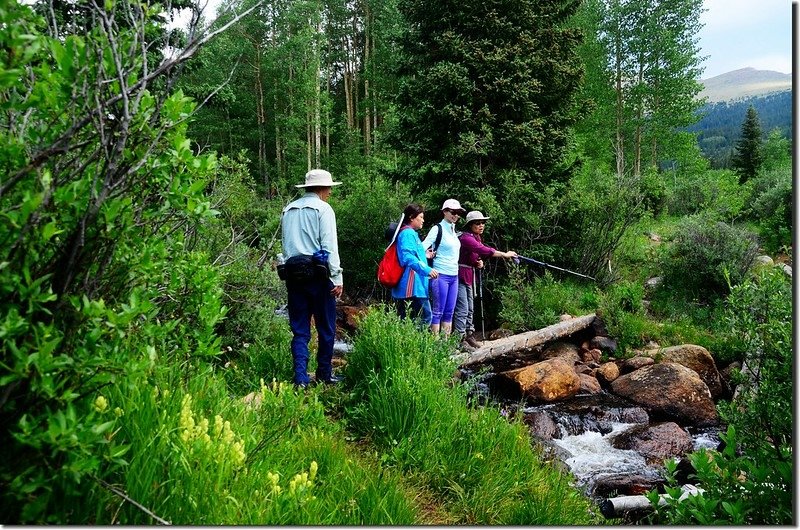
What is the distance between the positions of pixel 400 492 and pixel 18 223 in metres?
2.13

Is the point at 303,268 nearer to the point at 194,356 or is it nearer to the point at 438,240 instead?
the point at 194,356

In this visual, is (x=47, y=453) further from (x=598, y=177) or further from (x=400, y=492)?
(x=598, y=177)

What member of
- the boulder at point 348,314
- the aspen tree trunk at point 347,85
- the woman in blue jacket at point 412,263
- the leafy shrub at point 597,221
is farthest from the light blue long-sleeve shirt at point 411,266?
the aspen tree trunk at point 347,85

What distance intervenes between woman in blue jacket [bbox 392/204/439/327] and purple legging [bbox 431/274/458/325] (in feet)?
1.61

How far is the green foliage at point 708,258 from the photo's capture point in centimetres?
1048

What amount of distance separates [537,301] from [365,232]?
5.36 metres

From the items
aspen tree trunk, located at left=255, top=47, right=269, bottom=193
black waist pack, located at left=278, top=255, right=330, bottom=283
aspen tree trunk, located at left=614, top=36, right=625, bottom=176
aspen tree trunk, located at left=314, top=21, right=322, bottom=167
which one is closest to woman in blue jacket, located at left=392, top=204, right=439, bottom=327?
black waist pack, located at left=278, top=255, right=330, bottom=283

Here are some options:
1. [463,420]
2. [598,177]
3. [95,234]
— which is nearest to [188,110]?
[95,234]

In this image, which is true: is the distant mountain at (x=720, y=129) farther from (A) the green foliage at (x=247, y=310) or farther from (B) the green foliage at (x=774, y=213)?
Result: (A) the green foliage at (x=247, y=310)

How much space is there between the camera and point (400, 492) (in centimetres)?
279

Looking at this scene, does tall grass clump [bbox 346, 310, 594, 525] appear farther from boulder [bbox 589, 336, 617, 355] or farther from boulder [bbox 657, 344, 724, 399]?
boulder [bbox 589, 336, 617, 355]

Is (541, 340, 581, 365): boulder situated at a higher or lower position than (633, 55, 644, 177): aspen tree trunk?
lower

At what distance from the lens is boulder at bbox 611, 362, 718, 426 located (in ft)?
22.1

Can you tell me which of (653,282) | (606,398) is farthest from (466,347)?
(653,282)
